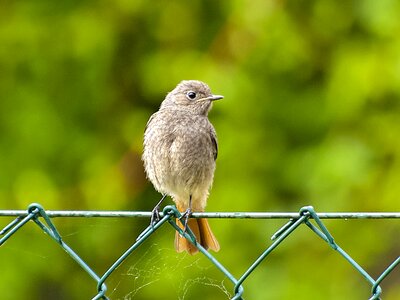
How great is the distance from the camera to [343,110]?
658cm

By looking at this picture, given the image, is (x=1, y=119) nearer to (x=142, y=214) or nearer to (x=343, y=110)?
(x=343, y=110)

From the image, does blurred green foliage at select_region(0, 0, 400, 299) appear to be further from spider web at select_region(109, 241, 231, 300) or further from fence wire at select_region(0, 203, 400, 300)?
fence wire at select_region(0, 203, 400, 300)

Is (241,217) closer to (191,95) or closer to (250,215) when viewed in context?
(250,215)

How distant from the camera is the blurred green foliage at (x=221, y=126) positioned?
21.3 feet

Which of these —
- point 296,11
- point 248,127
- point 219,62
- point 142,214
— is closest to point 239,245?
point 248,127

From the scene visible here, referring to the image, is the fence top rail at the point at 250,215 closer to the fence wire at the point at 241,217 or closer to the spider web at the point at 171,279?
the fence wire at the point at 241,217

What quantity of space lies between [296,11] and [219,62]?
0.70 m

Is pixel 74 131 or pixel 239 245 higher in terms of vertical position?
pixel 74 131

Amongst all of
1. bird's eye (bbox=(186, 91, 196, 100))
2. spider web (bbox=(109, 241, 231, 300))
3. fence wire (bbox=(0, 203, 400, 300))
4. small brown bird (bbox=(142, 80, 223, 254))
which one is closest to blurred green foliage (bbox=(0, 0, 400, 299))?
spider web (bbox=(109, 241, 231, 300))

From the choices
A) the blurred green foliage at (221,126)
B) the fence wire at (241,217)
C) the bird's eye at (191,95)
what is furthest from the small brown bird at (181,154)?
the fence wire at (241,217)

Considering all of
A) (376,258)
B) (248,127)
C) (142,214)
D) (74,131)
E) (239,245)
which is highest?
(74,131)

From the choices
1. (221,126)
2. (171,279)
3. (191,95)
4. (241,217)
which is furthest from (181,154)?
(241,217)

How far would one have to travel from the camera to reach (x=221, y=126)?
22.1 ft

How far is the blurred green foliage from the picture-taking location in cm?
648
